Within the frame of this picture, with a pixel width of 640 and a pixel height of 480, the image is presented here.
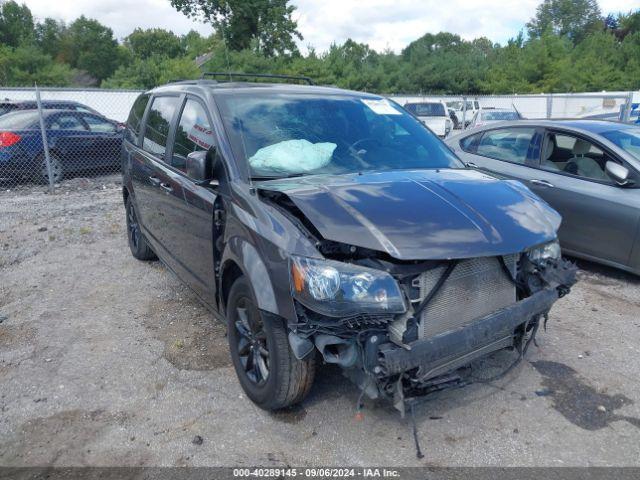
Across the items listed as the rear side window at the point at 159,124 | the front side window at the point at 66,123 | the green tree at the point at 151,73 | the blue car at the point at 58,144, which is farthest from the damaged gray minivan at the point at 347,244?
the green tree at the point at 151,73

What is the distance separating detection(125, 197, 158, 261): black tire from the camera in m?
5.88

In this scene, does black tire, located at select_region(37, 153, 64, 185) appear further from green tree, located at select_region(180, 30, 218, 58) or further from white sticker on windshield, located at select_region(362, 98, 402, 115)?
green tree, located at select_region(180, 30, 218, 58)

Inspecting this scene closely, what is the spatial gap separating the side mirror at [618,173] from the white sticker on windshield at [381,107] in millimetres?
2343

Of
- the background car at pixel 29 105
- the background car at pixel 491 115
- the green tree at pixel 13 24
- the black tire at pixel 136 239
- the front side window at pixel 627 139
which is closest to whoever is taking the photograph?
the front side window at pixel 627 139

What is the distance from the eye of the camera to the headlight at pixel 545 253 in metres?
3.12

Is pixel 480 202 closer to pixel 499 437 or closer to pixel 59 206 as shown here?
pixel 499 437

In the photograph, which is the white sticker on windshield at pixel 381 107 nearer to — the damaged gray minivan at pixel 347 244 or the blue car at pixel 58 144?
the damaged gray minivan at pixel 347 244

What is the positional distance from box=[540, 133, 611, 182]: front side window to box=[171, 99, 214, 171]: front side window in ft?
12.7

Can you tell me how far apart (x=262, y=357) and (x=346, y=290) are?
2.84ft

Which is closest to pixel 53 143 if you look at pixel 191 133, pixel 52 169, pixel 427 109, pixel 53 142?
pixel 53 142

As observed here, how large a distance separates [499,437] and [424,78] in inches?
1919

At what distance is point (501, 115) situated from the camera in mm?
18719

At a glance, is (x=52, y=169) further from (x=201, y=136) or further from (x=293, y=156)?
(x=293, y=156)

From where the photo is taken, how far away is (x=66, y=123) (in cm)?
1096
